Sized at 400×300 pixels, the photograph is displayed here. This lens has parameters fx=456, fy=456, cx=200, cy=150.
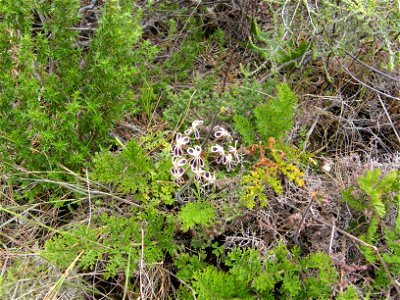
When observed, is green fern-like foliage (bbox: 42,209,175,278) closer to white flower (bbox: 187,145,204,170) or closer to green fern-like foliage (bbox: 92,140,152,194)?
green fern-like foliage (bbox: 92,140,152,194)

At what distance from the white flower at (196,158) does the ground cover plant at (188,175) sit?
0.02 meters

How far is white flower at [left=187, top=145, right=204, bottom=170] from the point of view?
76.4 inches

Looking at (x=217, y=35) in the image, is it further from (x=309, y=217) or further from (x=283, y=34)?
(x=309, y=217)

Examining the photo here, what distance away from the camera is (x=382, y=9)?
2.52 m

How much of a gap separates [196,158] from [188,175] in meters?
0.31

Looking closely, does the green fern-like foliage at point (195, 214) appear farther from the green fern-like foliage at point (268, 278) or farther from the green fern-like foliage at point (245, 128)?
the green fern-like foliage at point (245, 128)

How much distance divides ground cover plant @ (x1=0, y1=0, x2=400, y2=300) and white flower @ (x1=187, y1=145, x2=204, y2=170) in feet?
0.06

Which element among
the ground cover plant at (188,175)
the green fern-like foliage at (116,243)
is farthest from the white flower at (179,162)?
the green fern-like foliage at (116,243)

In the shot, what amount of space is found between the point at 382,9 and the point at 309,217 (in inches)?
48.9

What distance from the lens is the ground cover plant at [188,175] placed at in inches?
79.1

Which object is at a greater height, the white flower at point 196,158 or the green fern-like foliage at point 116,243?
the white flower at point 196,158

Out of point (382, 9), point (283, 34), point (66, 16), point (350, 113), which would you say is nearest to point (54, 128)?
point (66, 16)

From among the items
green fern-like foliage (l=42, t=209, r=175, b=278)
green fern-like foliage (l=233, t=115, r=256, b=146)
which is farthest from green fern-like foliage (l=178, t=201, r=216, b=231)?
green fern-like foliage (l=233, t=115, r=256, b=146)

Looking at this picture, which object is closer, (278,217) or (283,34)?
(278,217)
